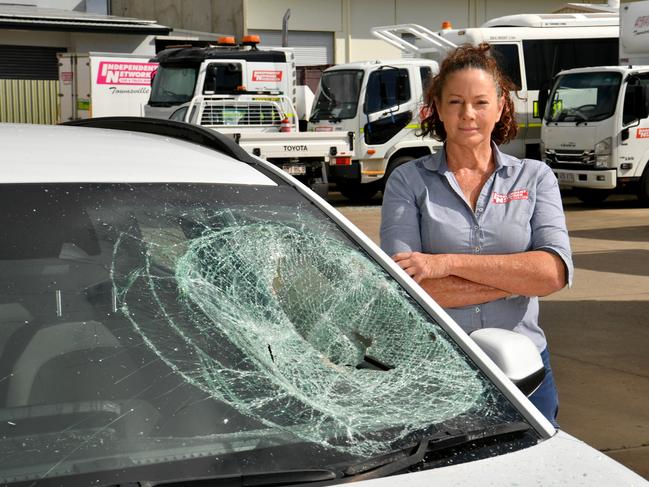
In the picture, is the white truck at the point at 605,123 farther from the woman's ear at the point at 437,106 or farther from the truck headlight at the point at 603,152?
the woman's ear at the point at 437,106

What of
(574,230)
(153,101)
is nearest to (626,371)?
(574,230)

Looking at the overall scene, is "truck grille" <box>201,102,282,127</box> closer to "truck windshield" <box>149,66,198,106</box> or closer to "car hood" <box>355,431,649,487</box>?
"truck windshield" <box>149,66,198,106</box>

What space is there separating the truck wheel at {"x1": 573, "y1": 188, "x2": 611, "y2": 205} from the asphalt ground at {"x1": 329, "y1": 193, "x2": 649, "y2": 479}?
409cm

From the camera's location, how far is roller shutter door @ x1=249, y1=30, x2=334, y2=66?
33578 millimetres

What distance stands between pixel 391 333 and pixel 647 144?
16354 mm

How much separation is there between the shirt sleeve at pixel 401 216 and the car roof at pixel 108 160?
0.57 metres


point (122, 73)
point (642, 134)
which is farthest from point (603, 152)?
point (122, 73)

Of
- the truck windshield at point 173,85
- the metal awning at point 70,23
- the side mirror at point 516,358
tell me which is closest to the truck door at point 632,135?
the truck windshield at point 173,85

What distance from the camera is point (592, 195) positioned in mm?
19344

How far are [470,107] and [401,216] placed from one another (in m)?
0.36

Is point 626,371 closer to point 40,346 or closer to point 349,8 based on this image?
point 40,346

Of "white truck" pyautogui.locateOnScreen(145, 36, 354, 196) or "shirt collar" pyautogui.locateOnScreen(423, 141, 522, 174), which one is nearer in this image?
"shirt collar" pyautogui.locateOnScreen(423, 141, 522, 174)

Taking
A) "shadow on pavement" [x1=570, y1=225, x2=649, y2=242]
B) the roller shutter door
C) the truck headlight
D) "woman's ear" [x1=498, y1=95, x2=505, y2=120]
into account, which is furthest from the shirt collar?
the roller shutter door

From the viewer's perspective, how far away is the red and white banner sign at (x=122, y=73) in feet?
88.1
